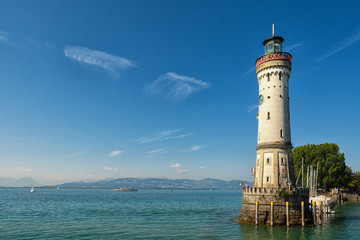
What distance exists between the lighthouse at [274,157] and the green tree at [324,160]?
5425cm

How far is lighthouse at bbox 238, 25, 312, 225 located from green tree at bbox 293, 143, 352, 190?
54.2 m

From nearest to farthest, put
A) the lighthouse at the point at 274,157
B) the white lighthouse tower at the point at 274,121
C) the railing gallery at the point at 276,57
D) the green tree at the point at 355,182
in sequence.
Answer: the lighthouse at the point at 274,157
the white lighthouse tower at the point at 274,121
the railing gallery at the point at 276,57
the green tree at the point at 355,182

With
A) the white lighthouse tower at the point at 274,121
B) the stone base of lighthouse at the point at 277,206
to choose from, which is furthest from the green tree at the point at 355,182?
the stone base of lighthouse at the point at 277,206

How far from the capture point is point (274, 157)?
4538 cm

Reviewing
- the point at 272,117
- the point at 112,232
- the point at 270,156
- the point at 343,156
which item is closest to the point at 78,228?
the point at 112,232

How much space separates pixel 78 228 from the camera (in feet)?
147

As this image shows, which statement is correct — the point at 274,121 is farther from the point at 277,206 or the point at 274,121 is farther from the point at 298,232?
the point at 298,232

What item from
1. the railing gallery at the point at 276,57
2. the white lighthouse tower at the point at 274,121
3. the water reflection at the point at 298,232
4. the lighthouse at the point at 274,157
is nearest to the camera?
the water reflection at the point at 298,232

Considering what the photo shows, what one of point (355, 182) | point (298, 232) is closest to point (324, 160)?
point (355, 182)

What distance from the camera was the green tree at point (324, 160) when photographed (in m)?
95.2

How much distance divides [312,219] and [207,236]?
701 inches

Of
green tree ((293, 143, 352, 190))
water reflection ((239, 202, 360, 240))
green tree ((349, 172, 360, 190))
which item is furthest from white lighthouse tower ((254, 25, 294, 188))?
green tree ((349, 172, 360, 190))

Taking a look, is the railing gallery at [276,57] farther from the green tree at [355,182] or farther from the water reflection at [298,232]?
the green tree at [355,182]

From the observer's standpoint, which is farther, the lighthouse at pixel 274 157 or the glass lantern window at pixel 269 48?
the glass lantern window at pixel 269 48
